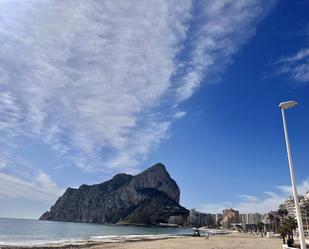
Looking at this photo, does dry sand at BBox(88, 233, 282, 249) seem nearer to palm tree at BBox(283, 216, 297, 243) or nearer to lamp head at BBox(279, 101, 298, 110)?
palm tree at BBox(283, 216, 297, 243)

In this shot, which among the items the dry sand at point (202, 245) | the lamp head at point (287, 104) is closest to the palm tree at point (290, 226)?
the dry sand at point (202, 245)

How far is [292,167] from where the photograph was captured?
608 inches

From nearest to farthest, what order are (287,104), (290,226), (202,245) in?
(287,104)
(202,245)
(290,226)

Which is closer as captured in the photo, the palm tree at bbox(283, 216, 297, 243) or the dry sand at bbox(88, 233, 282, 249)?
the dry sand at bbox(88, 233, 282, 249)

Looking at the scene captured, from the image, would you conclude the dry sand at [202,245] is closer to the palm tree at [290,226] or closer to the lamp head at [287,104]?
the palm tree at [290,226]

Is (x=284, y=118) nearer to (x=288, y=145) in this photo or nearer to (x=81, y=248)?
(x=288, y=145)

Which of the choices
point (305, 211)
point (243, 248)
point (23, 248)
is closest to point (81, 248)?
Answer: point (23, 248)

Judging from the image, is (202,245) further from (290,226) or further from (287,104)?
(287,104)

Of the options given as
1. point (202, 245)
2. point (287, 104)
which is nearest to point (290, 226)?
point (202, 245)

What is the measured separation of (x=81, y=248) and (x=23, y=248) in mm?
8436

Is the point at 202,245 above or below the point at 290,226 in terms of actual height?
below

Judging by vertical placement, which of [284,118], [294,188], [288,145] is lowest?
[294,188]

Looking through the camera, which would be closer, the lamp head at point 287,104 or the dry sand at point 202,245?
the lamp head at point 287,104

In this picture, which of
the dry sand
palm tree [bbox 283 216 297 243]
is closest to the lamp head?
the dry sand
